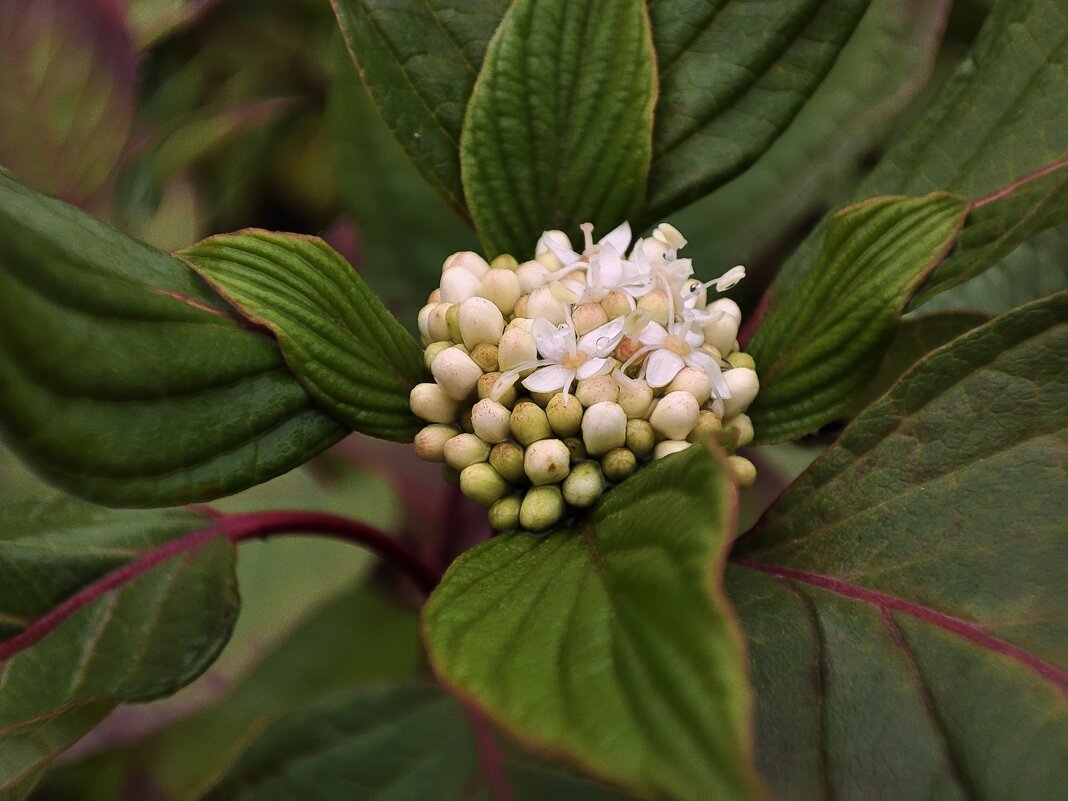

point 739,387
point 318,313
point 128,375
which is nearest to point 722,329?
point 739,387

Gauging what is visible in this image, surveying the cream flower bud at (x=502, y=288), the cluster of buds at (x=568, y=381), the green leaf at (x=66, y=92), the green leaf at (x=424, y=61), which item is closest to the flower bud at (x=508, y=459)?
the cluster of buds at (x=568, y=381)

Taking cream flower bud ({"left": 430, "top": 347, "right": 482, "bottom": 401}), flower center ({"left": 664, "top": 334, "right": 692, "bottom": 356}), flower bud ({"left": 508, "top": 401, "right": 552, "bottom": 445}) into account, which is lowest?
flower bud ({"left": 508, "top": 401, "right": 552, "bottom": 445})

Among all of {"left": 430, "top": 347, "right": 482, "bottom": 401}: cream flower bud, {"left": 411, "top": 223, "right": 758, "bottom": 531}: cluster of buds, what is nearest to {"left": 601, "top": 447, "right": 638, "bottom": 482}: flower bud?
{"left": 411, "top": 223, "right": 758, "bottom": 531}: cluster of buds

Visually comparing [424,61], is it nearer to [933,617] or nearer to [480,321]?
[480,321]

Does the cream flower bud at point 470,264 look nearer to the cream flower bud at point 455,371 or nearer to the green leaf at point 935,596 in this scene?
the cream flower bud at point 455,371

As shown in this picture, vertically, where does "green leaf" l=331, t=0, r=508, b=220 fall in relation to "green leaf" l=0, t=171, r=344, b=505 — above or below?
above

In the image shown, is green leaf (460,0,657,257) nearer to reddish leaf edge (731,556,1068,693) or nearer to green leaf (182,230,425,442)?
green leaf (182,230,425,442)

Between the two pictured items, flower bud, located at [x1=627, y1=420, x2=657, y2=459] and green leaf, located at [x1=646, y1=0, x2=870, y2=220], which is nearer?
flower bud, located at [x1=627, y1=420, x2=657, y2=459]
